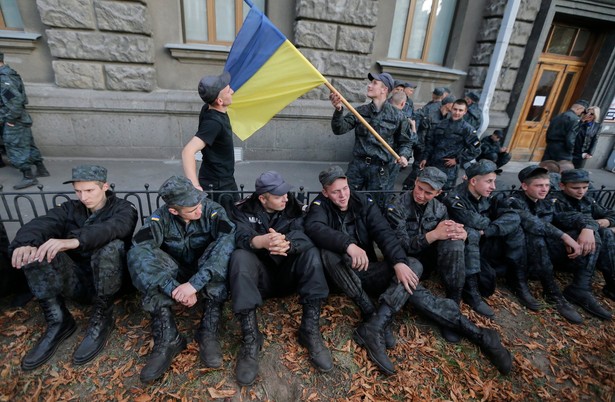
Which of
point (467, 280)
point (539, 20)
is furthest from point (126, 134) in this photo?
point (539, 20)

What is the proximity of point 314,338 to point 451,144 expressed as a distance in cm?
454

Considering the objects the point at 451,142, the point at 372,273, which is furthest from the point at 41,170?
the point at 451,142

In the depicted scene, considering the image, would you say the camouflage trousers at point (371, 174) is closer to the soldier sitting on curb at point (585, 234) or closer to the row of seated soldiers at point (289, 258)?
the row of seated soldiers at point (289, 258)

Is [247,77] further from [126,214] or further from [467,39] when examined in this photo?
[467,39]

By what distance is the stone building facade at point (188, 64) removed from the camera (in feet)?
19.1

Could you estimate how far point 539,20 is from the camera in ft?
24.8

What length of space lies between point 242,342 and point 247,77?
292cm

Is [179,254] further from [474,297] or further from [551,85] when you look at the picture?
[551,85]

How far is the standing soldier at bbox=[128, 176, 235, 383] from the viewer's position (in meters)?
2.61

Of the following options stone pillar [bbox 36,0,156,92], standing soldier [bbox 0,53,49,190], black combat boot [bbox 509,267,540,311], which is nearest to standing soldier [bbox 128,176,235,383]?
black combat boot [bbox 509,267,540,311]

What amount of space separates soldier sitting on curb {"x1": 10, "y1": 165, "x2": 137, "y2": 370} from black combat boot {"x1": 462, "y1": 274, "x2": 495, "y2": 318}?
11.7ft

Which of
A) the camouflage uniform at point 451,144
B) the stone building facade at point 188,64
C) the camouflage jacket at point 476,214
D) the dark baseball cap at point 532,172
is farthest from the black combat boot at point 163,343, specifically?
the camouflage uniform at point 451,144

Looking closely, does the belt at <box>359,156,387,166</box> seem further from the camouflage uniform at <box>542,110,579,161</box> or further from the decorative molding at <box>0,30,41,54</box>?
the decorative molding at <box>0,30,41,54</box>

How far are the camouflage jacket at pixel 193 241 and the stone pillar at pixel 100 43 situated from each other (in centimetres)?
460
